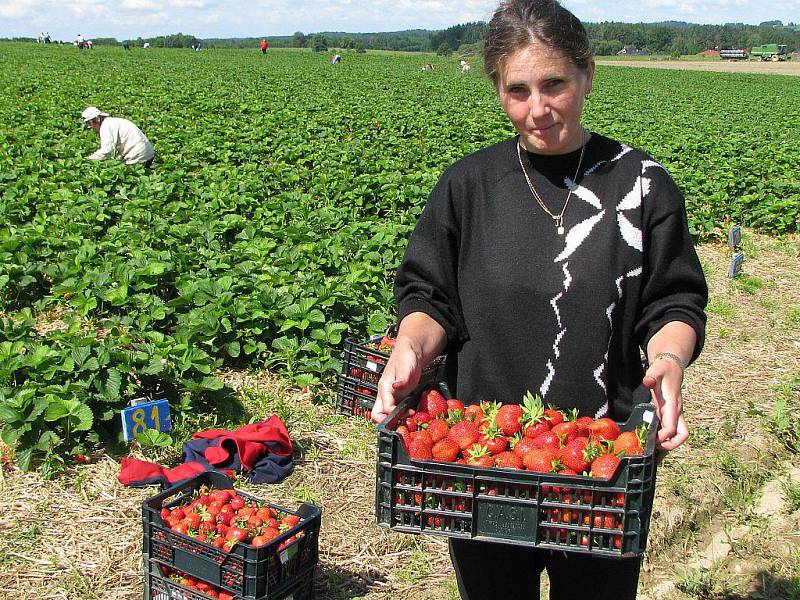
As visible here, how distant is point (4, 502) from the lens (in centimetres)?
395

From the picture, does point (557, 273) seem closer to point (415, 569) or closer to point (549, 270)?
point (549, 270)

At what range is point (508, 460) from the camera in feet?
6.72

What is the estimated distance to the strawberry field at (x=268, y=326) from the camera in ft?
12.7

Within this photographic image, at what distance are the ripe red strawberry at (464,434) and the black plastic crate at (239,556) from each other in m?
1.05

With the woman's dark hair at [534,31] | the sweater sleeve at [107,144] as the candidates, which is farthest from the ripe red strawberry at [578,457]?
the sweater sleeve at [107,144]

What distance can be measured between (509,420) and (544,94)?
816mm

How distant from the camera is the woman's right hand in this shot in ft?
7.14

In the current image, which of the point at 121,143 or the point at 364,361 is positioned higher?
the point at 121,143

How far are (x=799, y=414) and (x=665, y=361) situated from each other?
3.77 metres

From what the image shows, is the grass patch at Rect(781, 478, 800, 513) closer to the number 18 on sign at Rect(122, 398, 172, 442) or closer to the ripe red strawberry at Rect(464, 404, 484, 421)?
the ripe red strawberry at Rect(464, 404, 484, 421)

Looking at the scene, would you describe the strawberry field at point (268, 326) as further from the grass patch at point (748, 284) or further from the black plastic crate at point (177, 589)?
the black plastic crate at point (177, 589)

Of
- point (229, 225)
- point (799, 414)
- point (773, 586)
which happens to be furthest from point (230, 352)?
point (799, 414)

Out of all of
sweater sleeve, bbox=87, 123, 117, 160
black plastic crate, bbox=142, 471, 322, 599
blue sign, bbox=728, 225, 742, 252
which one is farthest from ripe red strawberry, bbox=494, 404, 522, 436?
sweater sleeve, bbox=87, 123, 117, 160

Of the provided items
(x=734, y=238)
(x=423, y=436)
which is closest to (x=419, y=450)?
(x=423, y=436)
